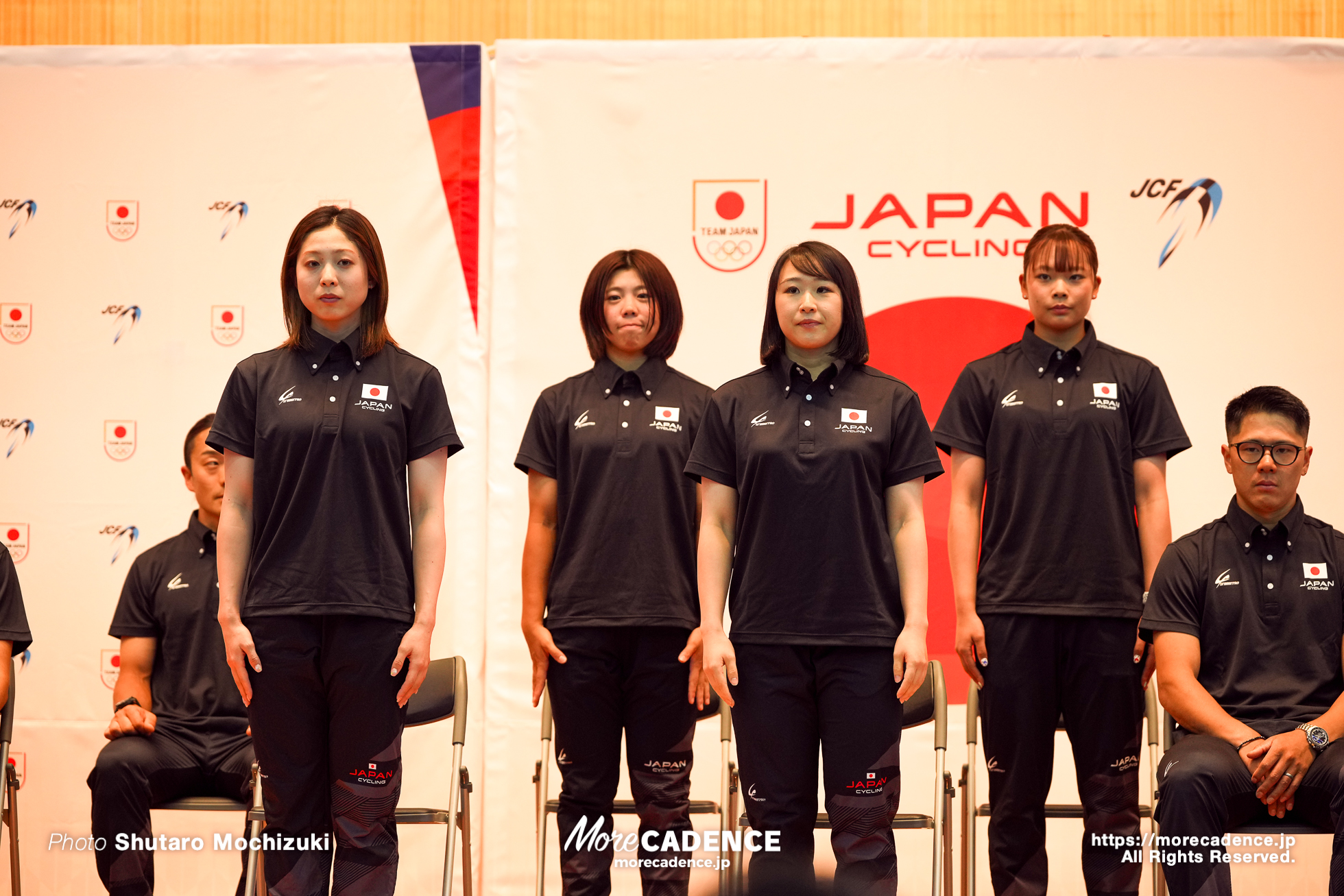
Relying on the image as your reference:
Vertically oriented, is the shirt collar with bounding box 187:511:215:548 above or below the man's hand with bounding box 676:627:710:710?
above

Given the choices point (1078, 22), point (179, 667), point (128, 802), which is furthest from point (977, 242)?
point (128, 802)

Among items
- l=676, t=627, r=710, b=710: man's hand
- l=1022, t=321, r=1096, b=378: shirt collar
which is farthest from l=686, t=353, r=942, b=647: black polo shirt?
l=1022, t=321, r=1096, b=378: shirt collar

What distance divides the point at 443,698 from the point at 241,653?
976 millimetres

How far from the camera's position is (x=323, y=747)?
285cm

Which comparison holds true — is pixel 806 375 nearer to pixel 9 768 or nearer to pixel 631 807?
pixel 631 807

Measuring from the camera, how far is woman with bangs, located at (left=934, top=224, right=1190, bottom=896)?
10.4 ft

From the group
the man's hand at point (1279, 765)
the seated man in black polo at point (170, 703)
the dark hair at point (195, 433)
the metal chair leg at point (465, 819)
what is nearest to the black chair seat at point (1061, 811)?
the man's hand at point (1279, 765)

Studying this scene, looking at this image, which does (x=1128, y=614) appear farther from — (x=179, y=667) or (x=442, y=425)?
(x=179, y=667)

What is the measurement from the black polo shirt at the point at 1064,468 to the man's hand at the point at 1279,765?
46 cm

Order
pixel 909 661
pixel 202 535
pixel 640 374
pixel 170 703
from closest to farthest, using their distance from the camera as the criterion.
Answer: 1. pixel 909 661
2. pixel 640 374
3. pixel 170 703
4. pixel 202 535

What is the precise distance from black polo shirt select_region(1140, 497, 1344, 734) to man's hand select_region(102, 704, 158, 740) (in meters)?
2.95

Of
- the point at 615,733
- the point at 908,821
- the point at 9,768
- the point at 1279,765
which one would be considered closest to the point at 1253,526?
the point at 1279,765

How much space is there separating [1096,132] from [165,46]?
3.69 m

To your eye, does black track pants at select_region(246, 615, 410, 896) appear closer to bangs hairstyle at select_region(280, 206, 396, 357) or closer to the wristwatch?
bangs hairstyle at select_region(280, 206, 396, 357)
